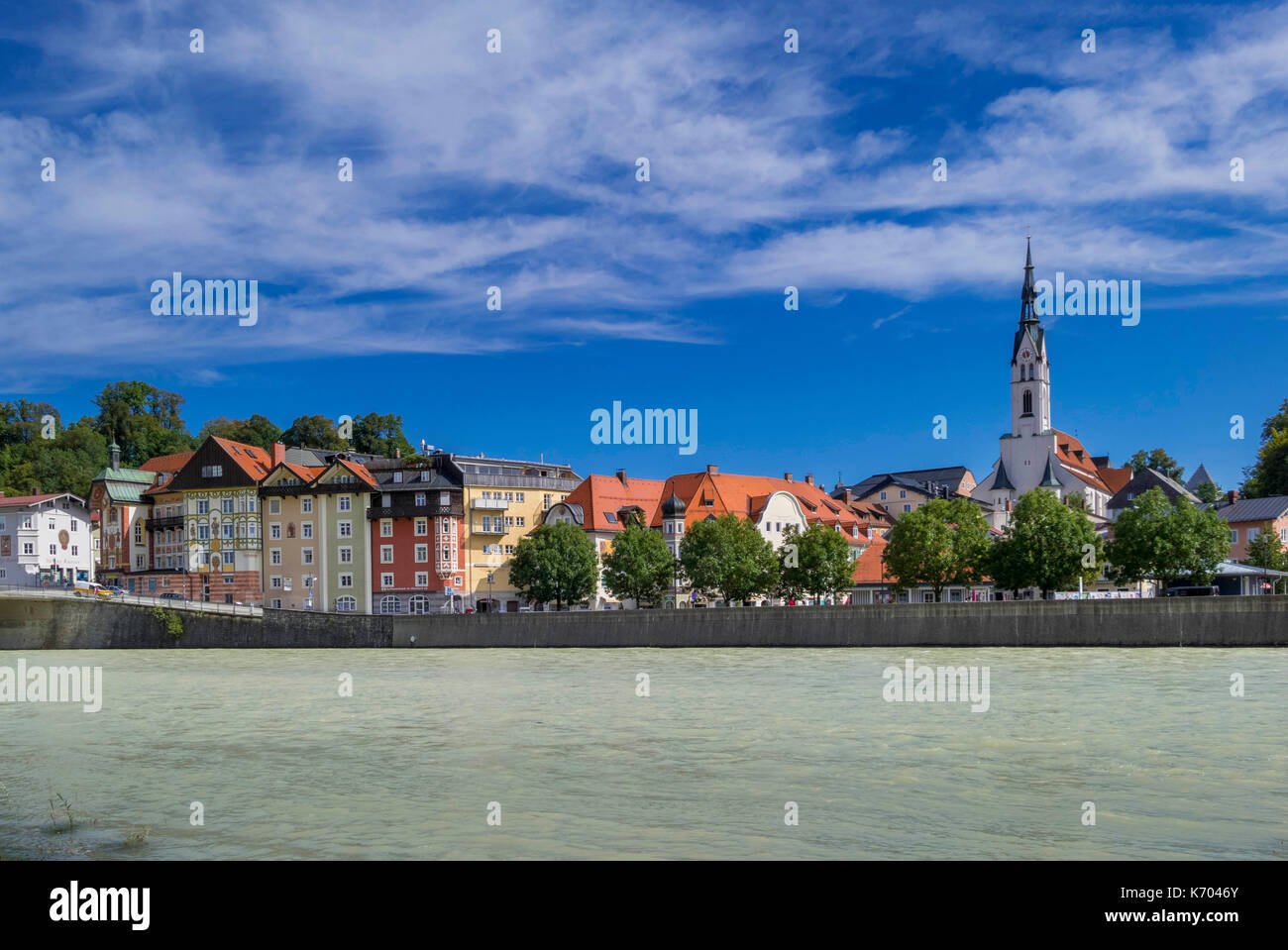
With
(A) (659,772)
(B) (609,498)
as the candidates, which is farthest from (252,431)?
(A) (659,772)

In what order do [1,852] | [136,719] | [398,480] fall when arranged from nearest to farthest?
[1,852] < [136,719] < [398,480]

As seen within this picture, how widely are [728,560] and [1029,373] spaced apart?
7819cm

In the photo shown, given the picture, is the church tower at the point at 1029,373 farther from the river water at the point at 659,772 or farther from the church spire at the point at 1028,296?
the river water at the point at 659,772

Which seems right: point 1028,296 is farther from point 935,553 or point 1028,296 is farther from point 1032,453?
point 935,553

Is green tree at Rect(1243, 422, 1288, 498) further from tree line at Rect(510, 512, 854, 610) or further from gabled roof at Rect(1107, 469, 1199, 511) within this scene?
tree line at Rect(510, 512, 854, 610)

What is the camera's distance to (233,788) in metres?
17.1

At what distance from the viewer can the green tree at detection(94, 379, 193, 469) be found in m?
129

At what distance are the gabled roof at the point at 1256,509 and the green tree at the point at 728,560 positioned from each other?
134 ft

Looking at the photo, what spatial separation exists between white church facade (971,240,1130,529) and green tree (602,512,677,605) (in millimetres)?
61274

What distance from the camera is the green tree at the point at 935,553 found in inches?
3086

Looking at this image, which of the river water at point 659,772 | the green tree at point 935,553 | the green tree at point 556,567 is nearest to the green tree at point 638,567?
the green tree at point 556,567
